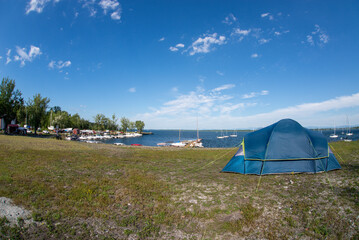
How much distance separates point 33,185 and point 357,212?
12913 millimetres

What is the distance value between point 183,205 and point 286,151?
6692 millimetres

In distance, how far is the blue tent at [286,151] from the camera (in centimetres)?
991

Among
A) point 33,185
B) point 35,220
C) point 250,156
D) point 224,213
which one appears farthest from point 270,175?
point 33,185

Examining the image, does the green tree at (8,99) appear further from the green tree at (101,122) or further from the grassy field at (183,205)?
the green tree at (101,122)

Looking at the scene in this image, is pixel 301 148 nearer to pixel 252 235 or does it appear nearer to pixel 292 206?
pixel 292 206

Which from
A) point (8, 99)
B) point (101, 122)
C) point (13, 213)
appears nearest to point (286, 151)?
point (13, 213)

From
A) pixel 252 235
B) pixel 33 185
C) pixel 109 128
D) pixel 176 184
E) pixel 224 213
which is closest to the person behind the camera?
pixel 252 235

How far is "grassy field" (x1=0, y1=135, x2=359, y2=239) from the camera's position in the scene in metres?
5.22

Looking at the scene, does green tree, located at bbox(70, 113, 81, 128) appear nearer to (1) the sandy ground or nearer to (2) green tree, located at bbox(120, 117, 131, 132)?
(2) green tree, located at bbox(120, 117, 131, 132)

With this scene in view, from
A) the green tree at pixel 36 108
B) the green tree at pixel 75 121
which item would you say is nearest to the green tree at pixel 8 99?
the green tree at pixel 36 108

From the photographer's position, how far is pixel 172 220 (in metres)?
5.89

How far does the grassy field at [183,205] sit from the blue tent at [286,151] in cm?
53

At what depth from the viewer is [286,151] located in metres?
9.88

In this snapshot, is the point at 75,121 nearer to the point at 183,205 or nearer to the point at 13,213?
the point at 13,213
